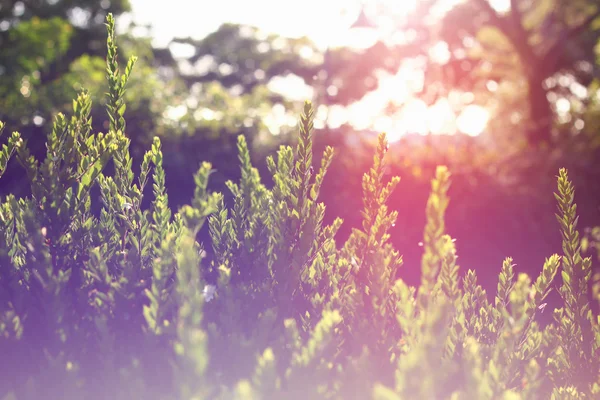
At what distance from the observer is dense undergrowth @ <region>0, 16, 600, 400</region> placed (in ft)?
5.26

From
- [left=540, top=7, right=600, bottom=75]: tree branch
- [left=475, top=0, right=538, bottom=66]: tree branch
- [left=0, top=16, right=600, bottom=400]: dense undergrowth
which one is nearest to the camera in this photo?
[left=0, top=16, right=600, bottom=400]: dense undergrowth

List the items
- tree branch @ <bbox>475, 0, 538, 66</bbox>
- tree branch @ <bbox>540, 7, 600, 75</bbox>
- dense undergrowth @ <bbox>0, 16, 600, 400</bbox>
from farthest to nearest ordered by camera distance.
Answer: tree branch @ <bbox>475, 0, 538, 66</bbox>
tree branch @ <bbox>540, 7, 600, 75</bbox>
dense undergrowth @ <bbox>0, 16, 600, 400</bbox>

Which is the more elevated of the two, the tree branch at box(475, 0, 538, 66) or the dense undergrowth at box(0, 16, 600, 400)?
the tree branch at box(475, 0, 538, 66)

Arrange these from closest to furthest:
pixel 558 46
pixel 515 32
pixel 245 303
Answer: pixel 245 303 → pixel 558 46 → pixel 515 32

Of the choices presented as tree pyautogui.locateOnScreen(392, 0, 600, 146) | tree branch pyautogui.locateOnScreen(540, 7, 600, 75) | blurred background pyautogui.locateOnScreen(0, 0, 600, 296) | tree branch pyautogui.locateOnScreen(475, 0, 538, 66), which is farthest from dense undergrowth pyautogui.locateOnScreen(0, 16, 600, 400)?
tree branch pyautogui.locateOnScreen(540, 7, 600, 75)

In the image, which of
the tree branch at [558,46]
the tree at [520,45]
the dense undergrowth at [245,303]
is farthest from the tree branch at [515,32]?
the dense undergrowth at [245,303]

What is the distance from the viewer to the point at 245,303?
2.05 m

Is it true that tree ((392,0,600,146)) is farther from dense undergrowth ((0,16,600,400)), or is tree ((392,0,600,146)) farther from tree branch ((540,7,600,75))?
dense undergrowth ((0,16,600,400))

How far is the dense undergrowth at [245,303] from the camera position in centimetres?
160

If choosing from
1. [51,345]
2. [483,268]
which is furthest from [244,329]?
[483,268]

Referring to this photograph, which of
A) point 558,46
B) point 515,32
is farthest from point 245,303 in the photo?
point 558,46

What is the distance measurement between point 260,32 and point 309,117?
122 ft

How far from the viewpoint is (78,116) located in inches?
83.3

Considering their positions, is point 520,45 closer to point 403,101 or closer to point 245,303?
point 403,101
